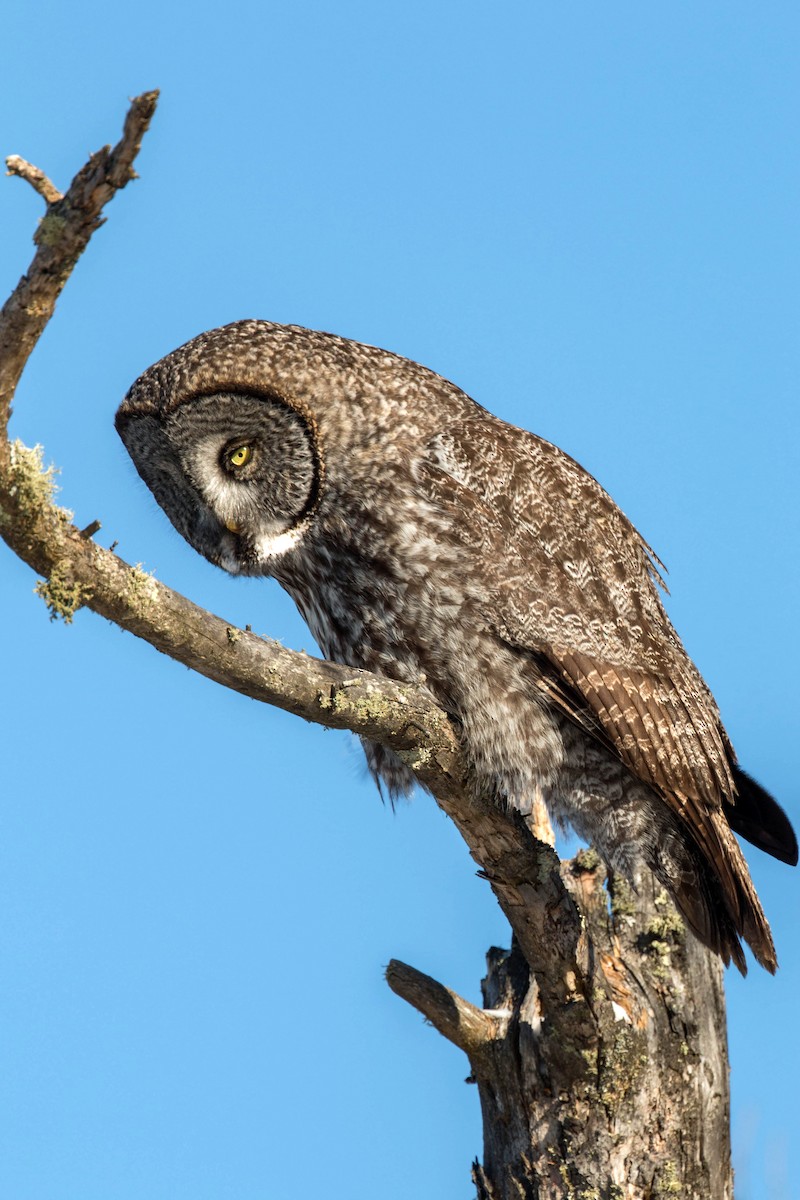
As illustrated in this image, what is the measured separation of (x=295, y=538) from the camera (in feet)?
19.4

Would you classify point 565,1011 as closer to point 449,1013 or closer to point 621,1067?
point 621,1067

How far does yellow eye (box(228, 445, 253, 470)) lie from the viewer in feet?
20.1

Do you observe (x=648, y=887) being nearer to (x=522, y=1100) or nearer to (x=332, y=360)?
(x=522, y=1100)

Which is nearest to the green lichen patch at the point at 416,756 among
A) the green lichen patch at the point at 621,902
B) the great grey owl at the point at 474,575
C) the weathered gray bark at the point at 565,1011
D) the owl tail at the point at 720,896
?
the weathered gray bark at the point at 565,1011

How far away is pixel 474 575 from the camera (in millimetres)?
5590

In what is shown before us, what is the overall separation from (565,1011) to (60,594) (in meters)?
2.73

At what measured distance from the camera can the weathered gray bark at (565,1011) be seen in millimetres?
5035

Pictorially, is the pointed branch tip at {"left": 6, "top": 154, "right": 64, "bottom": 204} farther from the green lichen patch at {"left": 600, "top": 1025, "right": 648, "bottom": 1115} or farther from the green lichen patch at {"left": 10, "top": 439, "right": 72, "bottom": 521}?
the green lichen patch at {"left": 600, "top": 1025, "right": 648, "bottom": 1115}

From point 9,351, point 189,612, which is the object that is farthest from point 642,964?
point 9,351

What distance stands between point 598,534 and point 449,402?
2.89ft

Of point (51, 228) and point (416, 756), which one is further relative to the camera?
point (416, 756)

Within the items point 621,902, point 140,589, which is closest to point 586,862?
point 621,902

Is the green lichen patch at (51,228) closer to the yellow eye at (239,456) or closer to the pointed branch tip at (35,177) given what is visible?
the pointed branch tip at (35,177)

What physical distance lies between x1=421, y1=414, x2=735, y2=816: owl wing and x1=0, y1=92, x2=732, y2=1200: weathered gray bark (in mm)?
533
